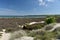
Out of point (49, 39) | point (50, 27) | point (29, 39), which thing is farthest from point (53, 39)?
point (50, 27)

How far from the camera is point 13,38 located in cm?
1991

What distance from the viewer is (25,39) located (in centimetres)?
1970

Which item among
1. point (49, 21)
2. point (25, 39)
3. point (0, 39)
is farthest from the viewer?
point (49, 21)

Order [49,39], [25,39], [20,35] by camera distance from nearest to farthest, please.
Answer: [49,39]
[25,39]
[20,35]

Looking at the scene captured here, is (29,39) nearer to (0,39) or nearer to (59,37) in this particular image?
(59,37)

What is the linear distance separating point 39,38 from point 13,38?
2.97 meters

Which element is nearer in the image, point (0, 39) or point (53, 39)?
point (53, 39)

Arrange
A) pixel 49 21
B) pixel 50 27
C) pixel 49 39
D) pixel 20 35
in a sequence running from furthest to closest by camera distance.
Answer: pixel 49 21
pixel 50 27
pixel 20 35
pixel 49 39

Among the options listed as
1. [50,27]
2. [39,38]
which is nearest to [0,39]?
[39,38]

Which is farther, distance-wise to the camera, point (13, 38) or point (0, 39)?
point (0, 39)

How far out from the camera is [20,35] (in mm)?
21516

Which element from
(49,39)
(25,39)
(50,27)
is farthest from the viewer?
(50,27)

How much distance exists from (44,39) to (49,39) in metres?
0.64

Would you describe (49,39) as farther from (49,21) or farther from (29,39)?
(49,21)
